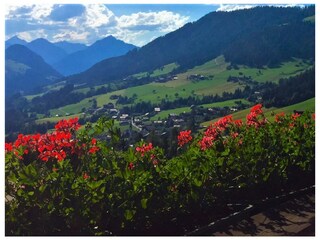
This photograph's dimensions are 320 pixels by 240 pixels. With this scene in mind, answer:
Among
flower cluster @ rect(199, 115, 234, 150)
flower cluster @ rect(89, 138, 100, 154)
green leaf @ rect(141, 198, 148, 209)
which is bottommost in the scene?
green leaf @ rect(141, 198, 148, 209)

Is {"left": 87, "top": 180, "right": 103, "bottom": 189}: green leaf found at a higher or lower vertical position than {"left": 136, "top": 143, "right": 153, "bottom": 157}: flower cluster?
lower

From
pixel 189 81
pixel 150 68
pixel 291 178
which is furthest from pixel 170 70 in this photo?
pixel 291 178

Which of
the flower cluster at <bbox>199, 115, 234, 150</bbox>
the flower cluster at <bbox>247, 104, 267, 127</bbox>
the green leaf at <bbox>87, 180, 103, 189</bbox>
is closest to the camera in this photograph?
the green leaf at <bbox>87, 180, 103, 189</bbox>

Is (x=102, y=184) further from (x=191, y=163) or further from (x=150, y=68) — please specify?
(x=150, y=68)

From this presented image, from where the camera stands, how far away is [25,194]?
3744 millimetres

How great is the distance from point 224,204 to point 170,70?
173 metres

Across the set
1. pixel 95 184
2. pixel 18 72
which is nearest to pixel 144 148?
pixel 95 184

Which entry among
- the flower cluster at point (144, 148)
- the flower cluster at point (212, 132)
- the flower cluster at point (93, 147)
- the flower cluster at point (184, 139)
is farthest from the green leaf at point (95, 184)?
the flower cluster at point (184, 139)

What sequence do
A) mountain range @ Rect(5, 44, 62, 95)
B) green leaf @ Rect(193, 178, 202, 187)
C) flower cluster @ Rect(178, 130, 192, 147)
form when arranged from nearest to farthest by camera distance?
green leaf @ Rect(193, 178, 202, 187) < flower cluster @ Rect(178, 130, 192, 147) < mountain range @ Rect(5, 44, 62, 95)

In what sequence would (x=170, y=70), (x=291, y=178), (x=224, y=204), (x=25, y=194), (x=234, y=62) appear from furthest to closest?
(x=170, y=70)
(x=234, y=62)
(x=291, y=178)
(x=224, y=204)
(x=25, y=194)

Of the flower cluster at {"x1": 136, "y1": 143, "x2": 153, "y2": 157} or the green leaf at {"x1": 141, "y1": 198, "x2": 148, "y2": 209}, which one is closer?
the green leaf at {"x1": 141, "y1": 198, "x2": 148, "y2": 209}

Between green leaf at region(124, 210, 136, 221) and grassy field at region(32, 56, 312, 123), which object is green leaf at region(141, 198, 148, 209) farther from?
grassy field at region(32, 56, 312, 123)

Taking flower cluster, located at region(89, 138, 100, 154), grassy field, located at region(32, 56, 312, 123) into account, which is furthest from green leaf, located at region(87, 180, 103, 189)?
grassy field, located at region(32, 56, 312, 123)

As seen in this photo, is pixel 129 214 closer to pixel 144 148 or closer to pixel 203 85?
pixel 144 148
